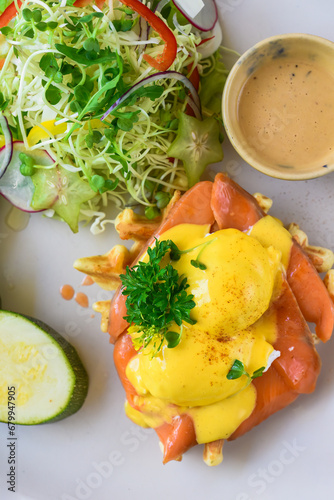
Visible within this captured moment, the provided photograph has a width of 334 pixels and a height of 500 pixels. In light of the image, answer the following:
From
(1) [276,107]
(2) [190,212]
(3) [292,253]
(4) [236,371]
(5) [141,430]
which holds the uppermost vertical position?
(1) [276,107]

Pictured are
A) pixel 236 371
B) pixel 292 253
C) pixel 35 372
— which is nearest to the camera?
pixel 236 371

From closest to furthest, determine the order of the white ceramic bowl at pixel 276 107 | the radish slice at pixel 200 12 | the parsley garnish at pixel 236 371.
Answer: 1. the parsley garnish at pixel 236 371
2. the white ceramic bowl at pixel 276 107
3. the radish slice at pixel 200 12

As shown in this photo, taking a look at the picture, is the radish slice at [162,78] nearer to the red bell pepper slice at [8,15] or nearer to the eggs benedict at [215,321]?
the eggs benedict at [215,321]

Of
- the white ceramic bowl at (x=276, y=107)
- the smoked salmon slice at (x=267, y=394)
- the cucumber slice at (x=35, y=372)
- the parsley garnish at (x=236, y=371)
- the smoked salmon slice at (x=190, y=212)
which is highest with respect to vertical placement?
the white ceramic bowl at (x=276, y=107)

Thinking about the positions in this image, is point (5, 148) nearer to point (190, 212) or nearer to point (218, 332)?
point (190, 212)

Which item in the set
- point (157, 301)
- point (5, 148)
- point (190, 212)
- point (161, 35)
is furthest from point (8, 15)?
point (157, 301)

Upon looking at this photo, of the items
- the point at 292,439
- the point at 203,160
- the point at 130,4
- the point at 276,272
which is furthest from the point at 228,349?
the point at 130,4

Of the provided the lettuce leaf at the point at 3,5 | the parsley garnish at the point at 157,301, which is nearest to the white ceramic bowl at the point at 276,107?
the parsley garnish at the point at 157,301
